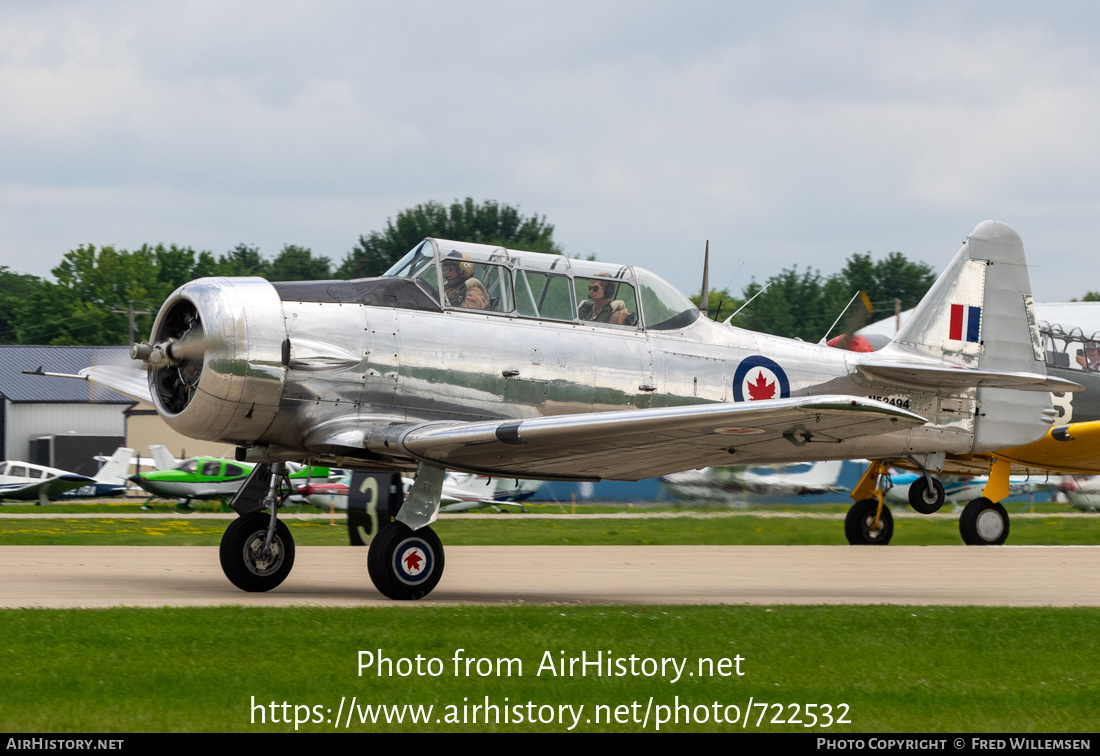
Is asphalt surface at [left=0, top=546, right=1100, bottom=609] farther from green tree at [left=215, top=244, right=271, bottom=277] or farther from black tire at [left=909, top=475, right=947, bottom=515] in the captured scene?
green tree at [left=215, top=244, right=271, bottom=277]

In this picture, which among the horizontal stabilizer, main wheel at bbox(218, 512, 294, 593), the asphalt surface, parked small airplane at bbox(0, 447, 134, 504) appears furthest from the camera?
parked small airplane at bbox(0, 447, 134, 504)

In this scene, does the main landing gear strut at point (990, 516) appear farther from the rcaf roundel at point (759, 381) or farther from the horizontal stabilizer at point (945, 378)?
the rcaf roundel at point (759, 381)

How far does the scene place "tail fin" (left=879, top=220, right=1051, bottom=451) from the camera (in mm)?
15422

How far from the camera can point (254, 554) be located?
37.7ft

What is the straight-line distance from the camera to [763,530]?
19.1 meters

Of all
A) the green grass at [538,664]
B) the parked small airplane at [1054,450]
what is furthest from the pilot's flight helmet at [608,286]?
the parked small airplane at [1054,450]

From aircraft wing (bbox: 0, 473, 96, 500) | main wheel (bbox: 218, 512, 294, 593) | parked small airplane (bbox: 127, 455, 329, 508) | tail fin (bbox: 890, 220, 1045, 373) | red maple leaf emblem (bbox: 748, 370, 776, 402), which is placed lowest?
aircraft wing (bbox: 0, 473, 96, 500)

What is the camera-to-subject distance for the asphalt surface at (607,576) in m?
11.2

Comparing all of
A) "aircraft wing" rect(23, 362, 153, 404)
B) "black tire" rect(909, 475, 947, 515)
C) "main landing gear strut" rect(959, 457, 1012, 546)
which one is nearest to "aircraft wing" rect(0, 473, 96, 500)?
"aircraft wing" rect(23, 362, 153, 404)

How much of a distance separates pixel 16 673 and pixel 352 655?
1815 millimetres

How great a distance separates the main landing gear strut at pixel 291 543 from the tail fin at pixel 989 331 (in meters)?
7.08

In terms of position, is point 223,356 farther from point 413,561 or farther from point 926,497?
point 926,497
